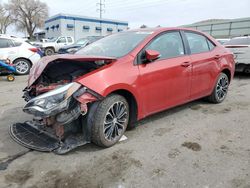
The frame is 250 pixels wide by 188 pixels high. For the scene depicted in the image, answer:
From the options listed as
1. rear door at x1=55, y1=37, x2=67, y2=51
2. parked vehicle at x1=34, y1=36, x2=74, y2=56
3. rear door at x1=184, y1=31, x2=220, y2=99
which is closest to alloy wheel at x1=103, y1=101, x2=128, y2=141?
rear door at x1=184, y1=31, x2=220, y2=99

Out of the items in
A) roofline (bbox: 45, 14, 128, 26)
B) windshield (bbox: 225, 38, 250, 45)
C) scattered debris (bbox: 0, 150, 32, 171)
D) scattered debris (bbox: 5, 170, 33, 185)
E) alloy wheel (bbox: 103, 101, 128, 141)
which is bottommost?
scattered debris (bbox: 5, 170, 33, 185)

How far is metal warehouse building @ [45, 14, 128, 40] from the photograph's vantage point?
42.7 metres

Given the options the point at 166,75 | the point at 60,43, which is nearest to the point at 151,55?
the point at 166,75

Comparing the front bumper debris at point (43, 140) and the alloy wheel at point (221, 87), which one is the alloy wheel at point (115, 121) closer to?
the front bumper debris at point (43, 140)

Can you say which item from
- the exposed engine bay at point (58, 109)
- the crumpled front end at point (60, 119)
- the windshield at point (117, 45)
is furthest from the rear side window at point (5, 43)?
the crumpled front end at point (60, 119)

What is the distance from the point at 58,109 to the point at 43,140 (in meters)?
0.72

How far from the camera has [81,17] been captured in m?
44.2

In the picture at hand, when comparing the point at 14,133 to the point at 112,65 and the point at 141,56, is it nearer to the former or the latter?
the point at 112,65

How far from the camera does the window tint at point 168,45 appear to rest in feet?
13.2

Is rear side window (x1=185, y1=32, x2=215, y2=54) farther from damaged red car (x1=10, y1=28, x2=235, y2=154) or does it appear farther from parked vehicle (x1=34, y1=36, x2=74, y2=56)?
parked vehicle (x1=34, y1=36, x2=74, y2=56)

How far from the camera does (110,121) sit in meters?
3.41

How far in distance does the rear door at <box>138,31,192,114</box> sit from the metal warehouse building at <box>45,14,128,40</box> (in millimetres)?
39870

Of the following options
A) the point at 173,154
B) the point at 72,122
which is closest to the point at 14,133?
the point at 72,122

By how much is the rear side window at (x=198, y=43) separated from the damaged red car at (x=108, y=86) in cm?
3
